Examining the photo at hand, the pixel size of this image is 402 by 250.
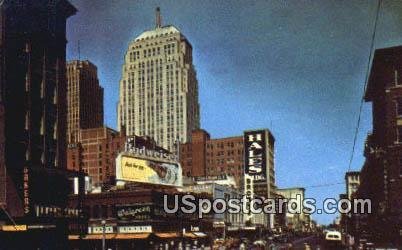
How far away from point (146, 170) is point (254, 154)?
7547 cm

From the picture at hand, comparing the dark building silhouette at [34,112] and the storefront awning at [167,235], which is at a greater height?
the dark building silhouette at [34,112]

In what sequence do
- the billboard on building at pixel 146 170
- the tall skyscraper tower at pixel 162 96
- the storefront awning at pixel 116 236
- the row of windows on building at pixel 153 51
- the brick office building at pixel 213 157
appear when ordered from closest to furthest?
the storefront awning at pixel 116 236 < the billboard on building at pixel 146 170 < the brick office building at pixel 213 157 < the row of windows on building at pixel 153 51 < the tall skyscraper tower at pixel 162 96

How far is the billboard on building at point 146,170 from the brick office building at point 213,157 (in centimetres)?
8898

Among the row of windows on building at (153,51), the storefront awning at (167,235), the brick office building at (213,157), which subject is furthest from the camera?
the row of windows on building at (153,51)

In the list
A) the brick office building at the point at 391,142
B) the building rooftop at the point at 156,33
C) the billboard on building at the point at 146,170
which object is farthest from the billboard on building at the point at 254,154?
the brick office building at the point at 391,142

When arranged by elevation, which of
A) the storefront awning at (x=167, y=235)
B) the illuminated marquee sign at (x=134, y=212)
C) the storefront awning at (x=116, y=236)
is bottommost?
the storefront awning at (x=167, y=235)

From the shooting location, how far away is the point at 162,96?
565 ft

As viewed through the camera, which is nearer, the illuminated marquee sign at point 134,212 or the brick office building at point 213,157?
the illuminated marquee sign at point 134,212

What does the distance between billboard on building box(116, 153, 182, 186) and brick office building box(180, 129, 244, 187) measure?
89.0 meters

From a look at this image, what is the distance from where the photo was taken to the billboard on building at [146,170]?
55.9 metres

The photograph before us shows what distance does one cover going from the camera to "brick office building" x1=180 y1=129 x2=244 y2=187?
153000 millimetres

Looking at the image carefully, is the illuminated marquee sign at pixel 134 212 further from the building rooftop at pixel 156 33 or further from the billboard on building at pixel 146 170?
the building rooftop at pixel 156 33

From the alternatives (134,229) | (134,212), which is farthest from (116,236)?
(134,212)

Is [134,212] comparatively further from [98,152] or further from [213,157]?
[213,157]
